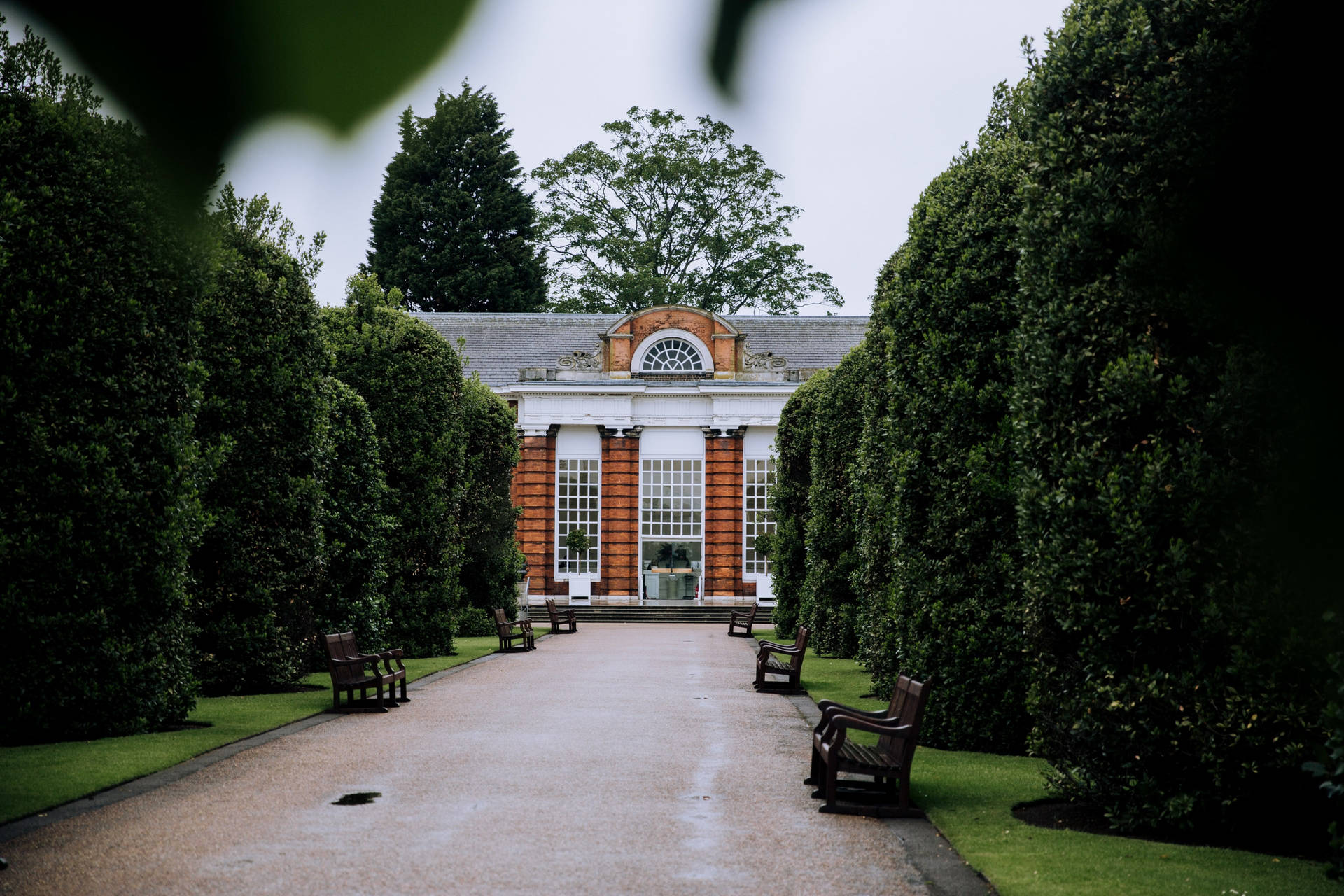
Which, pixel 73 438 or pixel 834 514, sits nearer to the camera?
pixel 73 438

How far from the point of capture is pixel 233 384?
1559 cm

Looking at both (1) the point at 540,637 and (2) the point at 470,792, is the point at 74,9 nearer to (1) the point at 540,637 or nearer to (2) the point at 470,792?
(2) the point at 470,792

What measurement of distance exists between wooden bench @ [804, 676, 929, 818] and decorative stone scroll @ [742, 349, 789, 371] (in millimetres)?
34562

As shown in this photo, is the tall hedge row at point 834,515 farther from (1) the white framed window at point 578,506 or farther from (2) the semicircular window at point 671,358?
(1) the white framed window at point 578,506

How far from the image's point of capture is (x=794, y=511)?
91.1 ft

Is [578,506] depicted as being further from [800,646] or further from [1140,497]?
[1140,497]

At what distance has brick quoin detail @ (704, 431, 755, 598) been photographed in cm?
4300

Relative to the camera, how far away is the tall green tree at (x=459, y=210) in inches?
54.8

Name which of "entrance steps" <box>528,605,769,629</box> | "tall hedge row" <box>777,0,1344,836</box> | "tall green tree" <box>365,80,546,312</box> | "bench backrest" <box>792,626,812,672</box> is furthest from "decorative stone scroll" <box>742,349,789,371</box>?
"tall green tree" <box>365,80,546,312</box>

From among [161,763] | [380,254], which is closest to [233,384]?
[161,763]

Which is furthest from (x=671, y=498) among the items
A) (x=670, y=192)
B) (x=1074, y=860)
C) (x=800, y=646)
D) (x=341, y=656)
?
(x=670, y=192)

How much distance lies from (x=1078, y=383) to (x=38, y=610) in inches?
373

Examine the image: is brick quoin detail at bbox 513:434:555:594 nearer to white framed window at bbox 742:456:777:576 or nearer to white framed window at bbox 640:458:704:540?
white framed window at bbox 640:458:704:540

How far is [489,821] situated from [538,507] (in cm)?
3494
